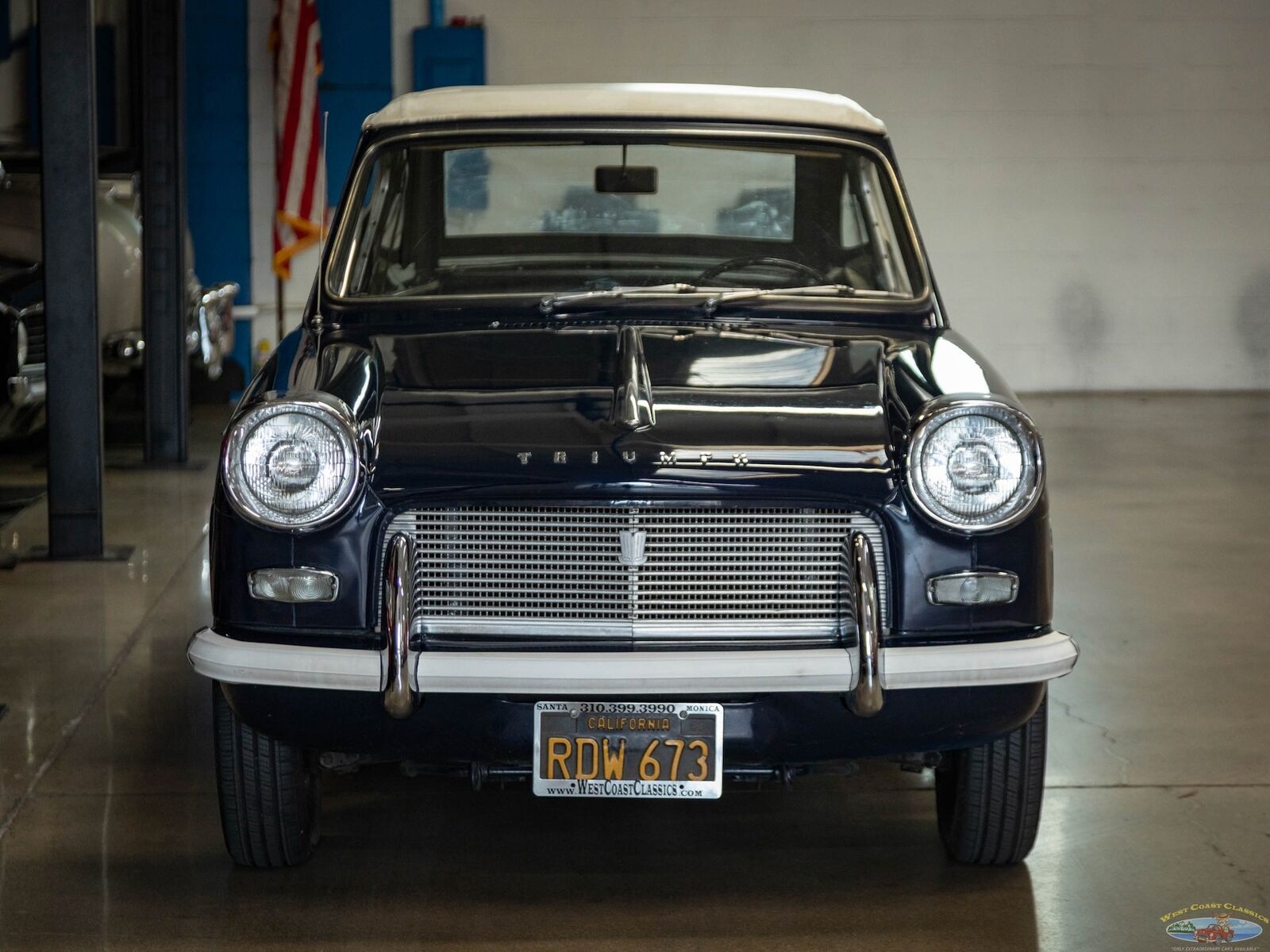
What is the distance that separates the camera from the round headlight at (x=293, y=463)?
2.73 metres

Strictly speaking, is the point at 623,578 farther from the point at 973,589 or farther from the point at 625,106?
the point at 625,106

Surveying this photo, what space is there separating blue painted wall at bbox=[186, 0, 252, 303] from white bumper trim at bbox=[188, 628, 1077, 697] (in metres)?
9.09

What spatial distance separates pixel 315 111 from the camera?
1105 cm

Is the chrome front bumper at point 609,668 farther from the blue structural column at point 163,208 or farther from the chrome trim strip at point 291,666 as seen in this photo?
the blue structural column at point 163,208

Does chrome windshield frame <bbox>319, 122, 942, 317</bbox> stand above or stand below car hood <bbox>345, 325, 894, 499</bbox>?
above

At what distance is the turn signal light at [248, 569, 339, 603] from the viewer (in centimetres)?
274

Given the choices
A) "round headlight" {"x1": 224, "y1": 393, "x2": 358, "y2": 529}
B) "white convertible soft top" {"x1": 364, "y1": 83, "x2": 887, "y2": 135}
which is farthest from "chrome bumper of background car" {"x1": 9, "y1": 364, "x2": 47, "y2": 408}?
"round headlight" {"x1": 224, "y1": 393, "x2": 358, "y2": 529}

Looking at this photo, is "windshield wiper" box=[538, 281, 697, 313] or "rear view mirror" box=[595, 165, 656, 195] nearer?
"windshield wiper" box=[538, 281, 697, 313]

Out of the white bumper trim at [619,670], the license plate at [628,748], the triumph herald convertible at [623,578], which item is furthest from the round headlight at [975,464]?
the license plate at [628,748]

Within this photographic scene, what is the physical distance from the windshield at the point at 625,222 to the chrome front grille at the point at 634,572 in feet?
3.16

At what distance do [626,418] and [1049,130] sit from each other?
9.83 m

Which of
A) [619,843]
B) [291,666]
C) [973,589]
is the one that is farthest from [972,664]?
[291,666]

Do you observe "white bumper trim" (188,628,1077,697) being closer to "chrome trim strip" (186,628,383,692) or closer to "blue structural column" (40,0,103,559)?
"chrome trim strip" (186,628,383,692)

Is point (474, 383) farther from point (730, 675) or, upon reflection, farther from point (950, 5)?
point (950, 5)
